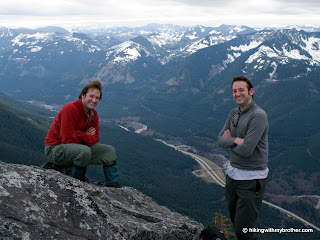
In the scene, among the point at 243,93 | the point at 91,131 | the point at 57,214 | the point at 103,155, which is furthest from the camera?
the point at 103,155

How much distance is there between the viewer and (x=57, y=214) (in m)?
8.60

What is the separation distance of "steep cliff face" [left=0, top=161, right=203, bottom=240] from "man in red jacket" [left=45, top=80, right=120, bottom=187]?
1.69 metres

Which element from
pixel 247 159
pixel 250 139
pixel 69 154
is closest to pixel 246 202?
pixel 247 159

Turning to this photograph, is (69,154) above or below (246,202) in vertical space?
above

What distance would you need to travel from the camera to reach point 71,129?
12.6 meters

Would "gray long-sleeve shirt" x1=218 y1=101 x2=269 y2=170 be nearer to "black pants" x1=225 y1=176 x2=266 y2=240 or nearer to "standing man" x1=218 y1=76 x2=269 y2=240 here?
"standing man" x1=218 y1=76 x2=269 y2=240

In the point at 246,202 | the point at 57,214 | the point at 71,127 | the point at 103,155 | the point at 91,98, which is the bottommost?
the point at 246,202

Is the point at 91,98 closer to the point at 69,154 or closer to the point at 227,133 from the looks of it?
the point at 69,154

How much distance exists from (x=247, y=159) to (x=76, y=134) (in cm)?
713

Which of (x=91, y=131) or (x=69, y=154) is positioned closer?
(x=69, y=154)

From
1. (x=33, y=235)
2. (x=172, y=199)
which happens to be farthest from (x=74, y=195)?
(x=172, y=199)

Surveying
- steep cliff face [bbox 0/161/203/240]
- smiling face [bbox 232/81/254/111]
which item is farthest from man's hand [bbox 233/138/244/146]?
steep cliff face [bbox 0/161/203/240]

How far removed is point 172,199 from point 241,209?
133 m

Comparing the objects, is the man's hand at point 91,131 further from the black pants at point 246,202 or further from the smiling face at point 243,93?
the smiling face at point 243,93
